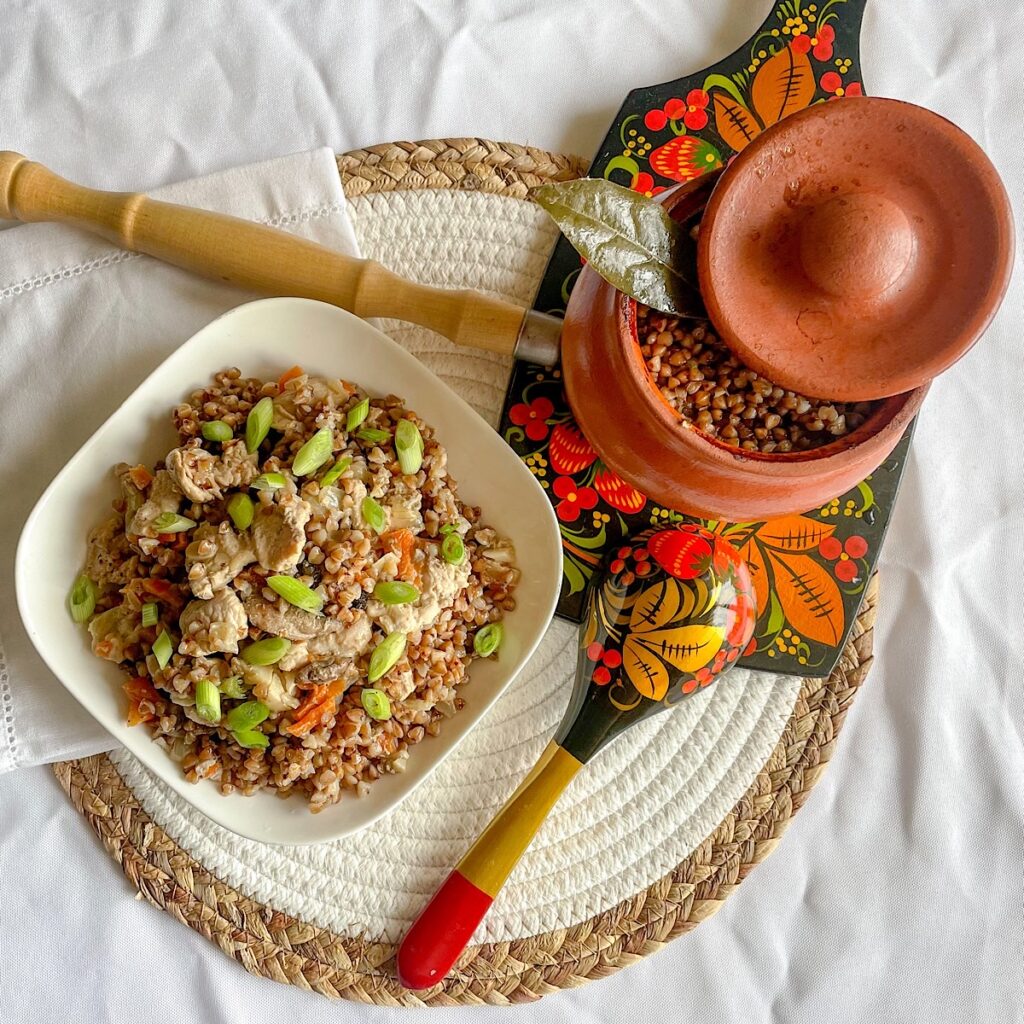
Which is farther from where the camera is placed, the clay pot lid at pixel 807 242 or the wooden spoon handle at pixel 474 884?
the wooden spoon handle at pixel 474 884

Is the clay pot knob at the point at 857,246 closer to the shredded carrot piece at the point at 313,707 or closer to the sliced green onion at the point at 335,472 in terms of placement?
the sliced green onion at the point at 335,472

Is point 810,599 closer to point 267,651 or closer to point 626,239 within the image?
point 626,239

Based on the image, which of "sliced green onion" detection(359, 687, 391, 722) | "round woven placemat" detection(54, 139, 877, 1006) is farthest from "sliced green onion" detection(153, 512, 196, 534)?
"round woven placemat" detection(54, 139, 877, 1006)

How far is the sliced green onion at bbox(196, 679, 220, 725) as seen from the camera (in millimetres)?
1162

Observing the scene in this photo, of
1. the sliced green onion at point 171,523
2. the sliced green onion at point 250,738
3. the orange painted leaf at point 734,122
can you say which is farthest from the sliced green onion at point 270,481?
the orange painted leaf at point 734,122

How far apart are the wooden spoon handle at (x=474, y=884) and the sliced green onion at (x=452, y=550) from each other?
0.34 metres

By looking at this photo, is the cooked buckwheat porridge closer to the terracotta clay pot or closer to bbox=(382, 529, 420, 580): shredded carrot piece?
bbox=(382, 529, 420, 580): shredded carrot piece

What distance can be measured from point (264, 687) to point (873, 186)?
0.92 metres

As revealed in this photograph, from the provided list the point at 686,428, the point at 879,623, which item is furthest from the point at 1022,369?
the point at 686,428

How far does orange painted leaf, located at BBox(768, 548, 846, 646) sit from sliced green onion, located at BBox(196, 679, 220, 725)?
2.67 ft

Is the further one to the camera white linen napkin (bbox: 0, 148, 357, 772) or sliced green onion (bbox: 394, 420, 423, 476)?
white linen napkin (bbox: 0, 148, 357, 772)

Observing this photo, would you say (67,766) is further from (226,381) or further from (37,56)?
(37,56)

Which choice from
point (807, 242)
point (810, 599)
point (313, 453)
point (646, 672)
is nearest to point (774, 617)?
point (810, 599)

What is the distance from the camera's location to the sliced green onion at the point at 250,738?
119 cm
